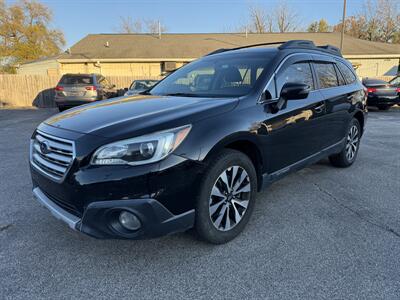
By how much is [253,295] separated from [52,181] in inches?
68.3

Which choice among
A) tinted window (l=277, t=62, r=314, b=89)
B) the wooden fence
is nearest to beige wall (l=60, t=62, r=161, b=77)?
the wooden fence

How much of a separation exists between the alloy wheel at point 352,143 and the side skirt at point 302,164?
1.01 feet

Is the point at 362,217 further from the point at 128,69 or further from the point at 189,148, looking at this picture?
the point at 128,69

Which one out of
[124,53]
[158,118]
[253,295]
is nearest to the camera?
[253,295]

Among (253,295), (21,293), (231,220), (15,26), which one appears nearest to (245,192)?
(231,220)

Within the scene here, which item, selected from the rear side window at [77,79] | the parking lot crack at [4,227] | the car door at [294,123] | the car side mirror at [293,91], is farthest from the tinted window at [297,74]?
the rear side window at [77,79]

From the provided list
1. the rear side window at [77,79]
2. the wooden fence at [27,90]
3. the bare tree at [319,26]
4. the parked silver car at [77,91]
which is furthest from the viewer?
the bare tree at [319,26]

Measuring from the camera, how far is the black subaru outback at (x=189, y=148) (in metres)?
2.04

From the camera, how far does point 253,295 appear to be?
6.61ft

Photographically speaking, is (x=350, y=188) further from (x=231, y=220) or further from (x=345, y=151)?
(x=231, y=220)

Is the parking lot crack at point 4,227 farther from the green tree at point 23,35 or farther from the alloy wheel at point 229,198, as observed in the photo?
the green tree at point 23,35

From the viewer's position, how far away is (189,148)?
7.09ft

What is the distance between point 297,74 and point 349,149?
2083 mm

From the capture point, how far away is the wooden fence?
17000 millimetres
